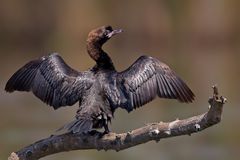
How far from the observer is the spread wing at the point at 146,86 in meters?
8.12

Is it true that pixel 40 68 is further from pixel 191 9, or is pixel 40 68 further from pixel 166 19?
pixel 191 9

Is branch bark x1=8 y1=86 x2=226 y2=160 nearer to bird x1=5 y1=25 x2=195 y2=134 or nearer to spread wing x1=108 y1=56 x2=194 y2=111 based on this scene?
bird x1=5 y1=25 x2=195 y2=134

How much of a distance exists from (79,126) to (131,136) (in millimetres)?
822

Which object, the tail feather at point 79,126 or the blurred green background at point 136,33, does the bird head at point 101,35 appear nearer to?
the tail feather at point 79,126

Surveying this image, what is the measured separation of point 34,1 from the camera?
36.6 meters

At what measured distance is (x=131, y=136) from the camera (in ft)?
22.4

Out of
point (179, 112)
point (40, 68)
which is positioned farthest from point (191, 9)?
point (40, 68)

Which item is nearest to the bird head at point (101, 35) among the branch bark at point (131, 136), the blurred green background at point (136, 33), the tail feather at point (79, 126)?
the tail feather at point (79, 126)

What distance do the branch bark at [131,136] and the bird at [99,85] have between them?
420 mm

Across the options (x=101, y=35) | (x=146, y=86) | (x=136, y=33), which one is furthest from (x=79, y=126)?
(x=136, y=33)

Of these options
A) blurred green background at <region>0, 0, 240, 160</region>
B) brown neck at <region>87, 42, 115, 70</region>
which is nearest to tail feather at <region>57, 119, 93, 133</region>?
brown neck at <region>87, 42, 115, 70</region>

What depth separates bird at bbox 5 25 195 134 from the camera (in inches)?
315

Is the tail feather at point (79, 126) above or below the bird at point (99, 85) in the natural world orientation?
below

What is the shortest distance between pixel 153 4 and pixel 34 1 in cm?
476
